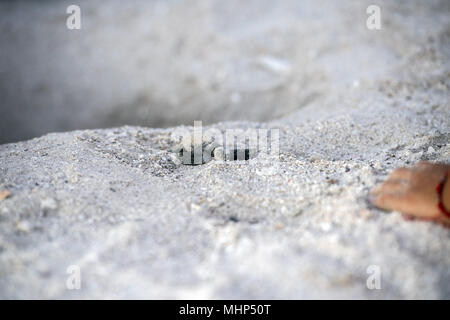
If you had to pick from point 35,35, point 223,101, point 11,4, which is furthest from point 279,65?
point 11,4

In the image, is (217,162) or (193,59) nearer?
(217,162)

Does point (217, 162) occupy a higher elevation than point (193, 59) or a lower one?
lower

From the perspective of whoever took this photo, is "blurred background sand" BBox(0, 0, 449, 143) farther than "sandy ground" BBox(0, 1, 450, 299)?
Yes

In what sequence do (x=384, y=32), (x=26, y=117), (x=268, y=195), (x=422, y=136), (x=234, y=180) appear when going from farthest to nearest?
(x=26, y=117) → (x=384, y=32) → (x=422, y=136) → (x=234, y=180) → (x=268, y=195)

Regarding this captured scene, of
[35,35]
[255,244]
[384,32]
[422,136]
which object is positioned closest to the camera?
[255,244]

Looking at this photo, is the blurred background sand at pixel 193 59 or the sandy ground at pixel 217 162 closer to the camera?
the sandy ground at pixel 217 162

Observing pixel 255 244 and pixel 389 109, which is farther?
pixel 389 109

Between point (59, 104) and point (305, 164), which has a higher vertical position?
point (59, 104)
